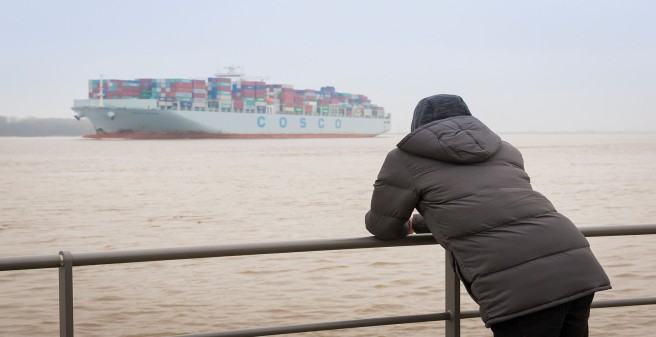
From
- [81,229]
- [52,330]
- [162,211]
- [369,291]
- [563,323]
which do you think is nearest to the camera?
[563,323]

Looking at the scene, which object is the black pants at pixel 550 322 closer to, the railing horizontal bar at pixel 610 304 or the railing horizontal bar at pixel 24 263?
the railing horizontal bar at pixel 610 304

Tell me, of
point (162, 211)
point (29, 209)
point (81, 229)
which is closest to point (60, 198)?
point (29, 209)

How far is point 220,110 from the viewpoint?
90.6 m

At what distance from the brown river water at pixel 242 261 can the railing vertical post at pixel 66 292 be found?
183 inches

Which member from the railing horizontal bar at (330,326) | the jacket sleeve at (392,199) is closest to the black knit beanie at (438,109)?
the jacket sleeve at (392,199)

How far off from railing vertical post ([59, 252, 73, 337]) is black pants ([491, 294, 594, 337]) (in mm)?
1110

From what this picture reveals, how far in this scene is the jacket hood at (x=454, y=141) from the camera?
2.17m

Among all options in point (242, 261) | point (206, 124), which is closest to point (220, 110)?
point (206, 124)

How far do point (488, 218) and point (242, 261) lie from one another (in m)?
10.4

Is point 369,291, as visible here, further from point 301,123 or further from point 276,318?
point 301,123

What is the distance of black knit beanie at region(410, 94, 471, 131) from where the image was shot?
2303 mm

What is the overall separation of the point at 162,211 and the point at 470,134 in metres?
21.2

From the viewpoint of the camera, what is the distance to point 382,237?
94.7 inches

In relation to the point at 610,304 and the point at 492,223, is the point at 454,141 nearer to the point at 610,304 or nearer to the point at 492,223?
the point at 492,223
